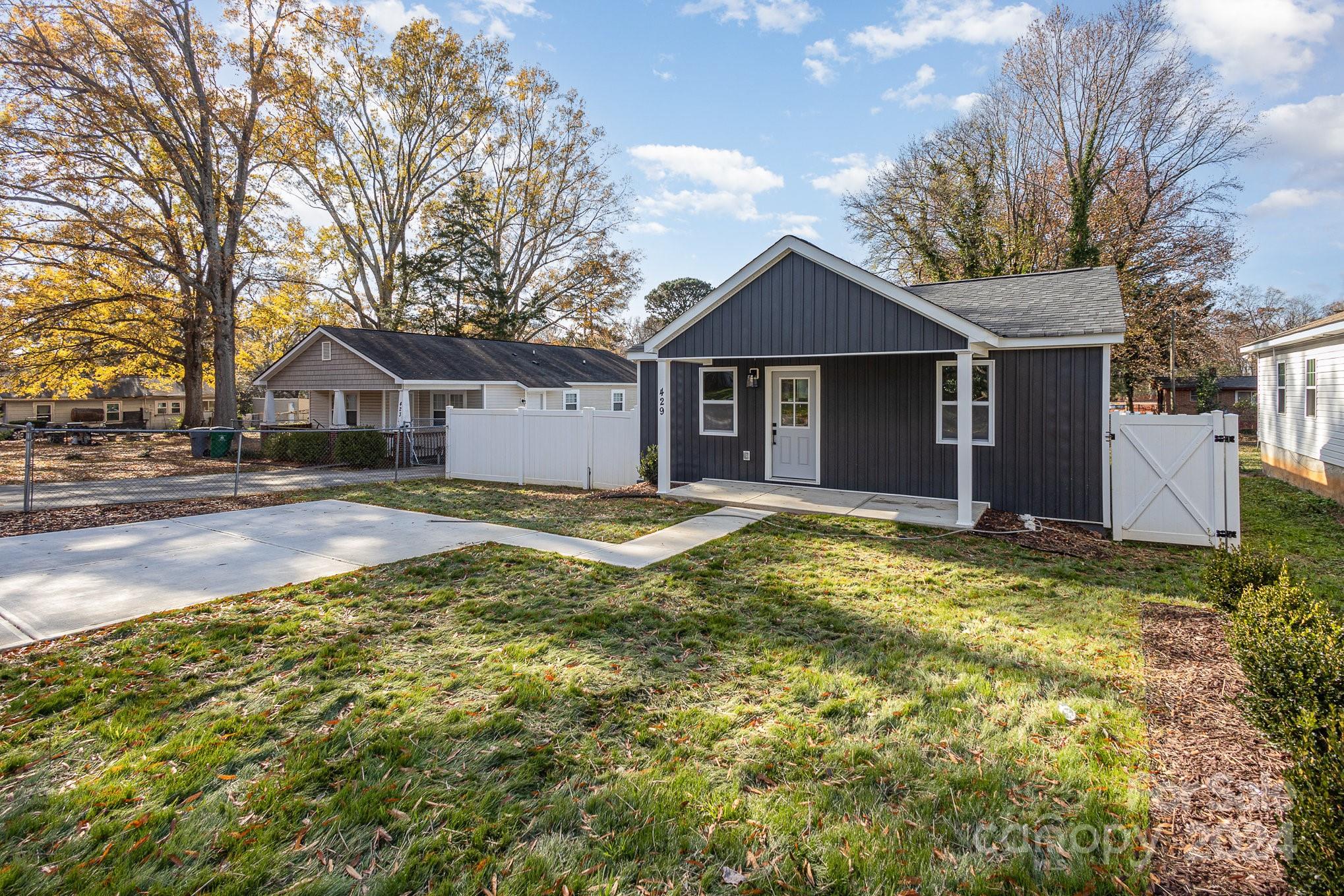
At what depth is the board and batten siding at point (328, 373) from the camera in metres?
20.2

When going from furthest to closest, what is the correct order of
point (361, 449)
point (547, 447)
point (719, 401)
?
1. point (361, 449)
2. point (547, 447)
3. point (719, 401)

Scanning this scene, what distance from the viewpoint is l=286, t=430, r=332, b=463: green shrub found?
17469 mm

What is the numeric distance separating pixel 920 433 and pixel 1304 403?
32.8 feet

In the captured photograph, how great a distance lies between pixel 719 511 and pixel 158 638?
6.91 m

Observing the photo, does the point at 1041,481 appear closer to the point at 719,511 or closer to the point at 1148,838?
the point at 719,511

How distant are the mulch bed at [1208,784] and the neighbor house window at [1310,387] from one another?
13198mm

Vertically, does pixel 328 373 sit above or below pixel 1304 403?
above

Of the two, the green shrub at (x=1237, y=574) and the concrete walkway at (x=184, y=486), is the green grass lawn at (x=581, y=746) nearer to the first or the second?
the green shrub at (x=1237, y=574)

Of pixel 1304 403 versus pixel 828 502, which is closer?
pixel 828 502

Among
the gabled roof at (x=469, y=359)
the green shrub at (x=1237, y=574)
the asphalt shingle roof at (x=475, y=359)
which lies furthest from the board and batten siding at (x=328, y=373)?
the green shrub at (x=1237, y=574)

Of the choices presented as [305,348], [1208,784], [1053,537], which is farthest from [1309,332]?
[305,348]

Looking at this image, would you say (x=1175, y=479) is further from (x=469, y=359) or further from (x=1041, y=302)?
(x=469, y=359)

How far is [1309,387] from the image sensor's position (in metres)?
13.3

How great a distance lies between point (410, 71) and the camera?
2848 cm
